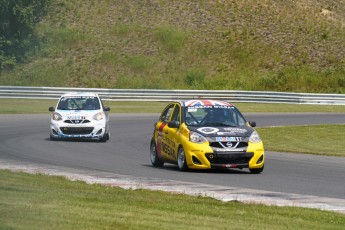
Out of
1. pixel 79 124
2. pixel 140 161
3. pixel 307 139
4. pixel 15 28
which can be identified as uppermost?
pixel 140 161

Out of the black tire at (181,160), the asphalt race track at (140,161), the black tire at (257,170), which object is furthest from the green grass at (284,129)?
the black tire at (181,160)

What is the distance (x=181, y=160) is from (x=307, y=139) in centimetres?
1103

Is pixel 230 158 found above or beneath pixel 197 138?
beneath

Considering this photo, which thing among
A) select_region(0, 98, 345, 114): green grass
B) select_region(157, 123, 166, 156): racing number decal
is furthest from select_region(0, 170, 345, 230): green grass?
select_region(0, 98, 345, 114): green grass

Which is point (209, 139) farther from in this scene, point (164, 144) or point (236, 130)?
point (164, 144)

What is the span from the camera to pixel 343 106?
50.4 m

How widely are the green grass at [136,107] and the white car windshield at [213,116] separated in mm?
23515

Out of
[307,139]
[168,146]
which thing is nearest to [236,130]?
[168,146]

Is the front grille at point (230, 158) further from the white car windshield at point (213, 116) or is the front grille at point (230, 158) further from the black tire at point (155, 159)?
the black tire at point (155, 159)

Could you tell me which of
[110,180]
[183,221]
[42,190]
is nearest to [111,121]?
[110,180]

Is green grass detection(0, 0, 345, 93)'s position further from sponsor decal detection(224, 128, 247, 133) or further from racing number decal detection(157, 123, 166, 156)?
sponsor decal detection(224, 128, 247, 133)

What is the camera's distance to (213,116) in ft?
65.0

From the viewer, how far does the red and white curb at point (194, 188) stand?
13297 millimetres

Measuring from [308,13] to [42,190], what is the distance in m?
58.3
